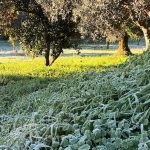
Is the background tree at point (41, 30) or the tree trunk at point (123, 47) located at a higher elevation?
the background tree at point (41, 30)

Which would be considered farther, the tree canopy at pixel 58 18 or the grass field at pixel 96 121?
the tree canopy at pixel 58 18

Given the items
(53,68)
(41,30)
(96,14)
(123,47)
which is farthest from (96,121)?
(123,47)

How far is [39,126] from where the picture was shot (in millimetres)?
3955

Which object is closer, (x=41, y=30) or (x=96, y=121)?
(x=96, y=121)

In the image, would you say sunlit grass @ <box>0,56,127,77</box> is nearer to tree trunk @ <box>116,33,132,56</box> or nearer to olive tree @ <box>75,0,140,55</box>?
olive tree @ <box>75,0,140,55</box>

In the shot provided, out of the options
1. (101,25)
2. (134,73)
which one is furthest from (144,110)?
(101,25)

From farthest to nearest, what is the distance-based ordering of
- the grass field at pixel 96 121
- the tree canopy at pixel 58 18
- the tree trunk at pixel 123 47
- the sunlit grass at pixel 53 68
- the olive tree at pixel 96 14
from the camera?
the tree trunk at pixel 123 47 < the tree canopy at pixel 58 18 < the olive tree at pixel 96 14 < the sunlit grass at pixel 53 68 < the grass field at pixel 96 121

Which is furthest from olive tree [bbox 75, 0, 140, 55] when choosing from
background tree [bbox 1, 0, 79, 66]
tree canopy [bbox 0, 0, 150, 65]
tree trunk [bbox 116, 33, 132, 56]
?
tree trunk [bbox 116, 33, 132, 56]

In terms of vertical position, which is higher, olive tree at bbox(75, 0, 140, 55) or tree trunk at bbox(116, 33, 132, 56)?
olive tree at bbox(75, 0, 140, 55)

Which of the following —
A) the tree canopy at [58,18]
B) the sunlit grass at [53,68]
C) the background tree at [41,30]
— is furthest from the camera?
the background tree at [41,30]

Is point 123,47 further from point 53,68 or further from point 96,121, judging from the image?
point 96,121

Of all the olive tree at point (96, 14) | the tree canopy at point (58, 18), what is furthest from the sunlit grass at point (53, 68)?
the olive tree at point (96, 14)

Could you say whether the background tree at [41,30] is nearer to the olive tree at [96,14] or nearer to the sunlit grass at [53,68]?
the olive tree at [96,14]

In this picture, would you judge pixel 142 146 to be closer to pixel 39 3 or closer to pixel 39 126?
pixel 39 126
